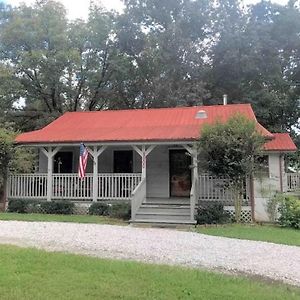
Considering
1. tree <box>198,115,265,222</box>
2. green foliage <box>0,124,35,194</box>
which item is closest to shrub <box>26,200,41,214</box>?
green foliage <box>0,124,35,194</box>

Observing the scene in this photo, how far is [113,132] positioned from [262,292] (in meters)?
13.4

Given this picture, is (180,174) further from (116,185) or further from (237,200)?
(237,200)

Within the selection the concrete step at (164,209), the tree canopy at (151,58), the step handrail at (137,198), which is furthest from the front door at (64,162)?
the tree canopy at (151,58)

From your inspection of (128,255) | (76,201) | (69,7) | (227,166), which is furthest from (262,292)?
(69,7)

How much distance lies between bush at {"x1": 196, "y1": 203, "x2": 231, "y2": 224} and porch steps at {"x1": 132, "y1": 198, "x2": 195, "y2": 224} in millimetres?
424

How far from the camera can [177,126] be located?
62.3 feet

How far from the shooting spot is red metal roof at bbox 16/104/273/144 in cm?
1733

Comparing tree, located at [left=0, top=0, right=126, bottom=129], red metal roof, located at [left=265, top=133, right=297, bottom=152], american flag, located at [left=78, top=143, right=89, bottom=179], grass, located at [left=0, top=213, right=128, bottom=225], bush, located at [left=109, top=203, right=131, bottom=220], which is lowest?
grass, located at [left=0, top=213, right=128, bottom=225]

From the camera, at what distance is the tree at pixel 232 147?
14.6m

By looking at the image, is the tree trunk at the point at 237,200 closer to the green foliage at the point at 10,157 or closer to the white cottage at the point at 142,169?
the white cottage at the point at 142,169

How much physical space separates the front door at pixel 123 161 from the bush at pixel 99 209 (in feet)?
9.58

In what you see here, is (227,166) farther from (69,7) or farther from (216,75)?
(69,7)

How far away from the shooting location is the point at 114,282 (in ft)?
19.9

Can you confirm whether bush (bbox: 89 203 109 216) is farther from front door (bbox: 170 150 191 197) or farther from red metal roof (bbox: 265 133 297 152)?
red metal roof (bbox: 265 133 297 152)
